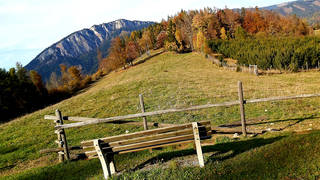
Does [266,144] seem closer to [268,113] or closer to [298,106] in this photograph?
[268,113]

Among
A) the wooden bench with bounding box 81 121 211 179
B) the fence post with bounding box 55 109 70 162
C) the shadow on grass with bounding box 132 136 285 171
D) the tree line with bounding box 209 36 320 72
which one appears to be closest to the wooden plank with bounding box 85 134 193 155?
the wooden bench with bounding box 81 121 211 179

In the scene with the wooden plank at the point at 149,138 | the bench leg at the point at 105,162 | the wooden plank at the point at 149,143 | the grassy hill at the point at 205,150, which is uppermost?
the wooden plank at the point at 149,138

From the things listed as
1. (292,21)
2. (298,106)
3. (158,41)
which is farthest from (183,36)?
(298,106)

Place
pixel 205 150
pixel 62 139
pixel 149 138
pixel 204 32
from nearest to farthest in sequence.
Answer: pixel 149 138 < pixel 205 150 < pixel 62 139 < pixel 204 32

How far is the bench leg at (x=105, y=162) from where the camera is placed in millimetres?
6450

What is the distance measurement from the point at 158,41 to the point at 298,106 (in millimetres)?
97358

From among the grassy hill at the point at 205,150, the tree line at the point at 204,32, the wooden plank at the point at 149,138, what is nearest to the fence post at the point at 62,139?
the grassy hill at the point at 205,150

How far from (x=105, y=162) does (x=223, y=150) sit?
416cm

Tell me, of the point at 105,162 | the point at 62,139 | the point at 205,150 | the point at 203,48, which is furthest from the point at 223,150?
the point at 203,48

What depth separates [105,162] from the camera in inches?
262

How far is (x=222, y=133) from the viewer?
9.53m

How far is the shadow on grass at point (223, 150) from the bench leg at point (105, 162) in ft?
2.52

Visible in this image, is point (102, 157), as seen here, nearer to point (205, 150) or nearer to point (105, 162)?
point (105, 162)

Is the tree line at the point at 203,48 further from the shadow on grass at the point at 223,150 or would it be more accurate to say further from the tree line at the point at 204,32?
the shadow on grass at the point at 223,150
